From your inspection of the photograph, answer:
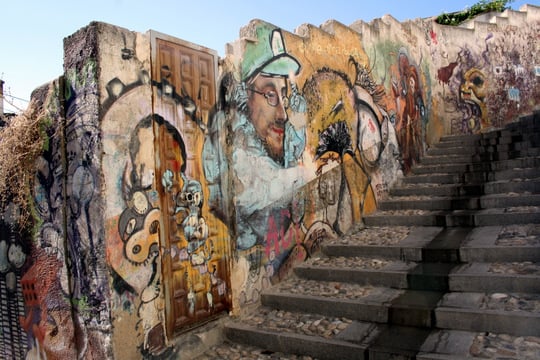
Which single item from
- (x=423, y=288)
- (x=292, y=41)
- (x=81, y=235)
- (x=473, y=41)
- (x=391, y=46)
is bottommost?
(x=423, y=288)

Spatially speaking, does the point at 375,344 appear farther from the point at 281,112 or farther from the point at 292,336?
the point at 281,112

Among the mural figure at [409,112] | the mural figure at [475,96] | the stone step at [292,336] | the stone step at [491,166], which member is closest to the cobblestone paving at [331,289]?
the stone step at [292,336]

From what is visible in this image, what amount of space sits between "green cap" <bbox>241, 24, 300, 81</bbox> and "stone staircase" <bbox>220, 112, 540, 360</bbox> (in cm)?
235

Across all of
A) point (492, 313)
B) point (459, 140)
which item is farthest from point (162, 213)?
point (459, 140)

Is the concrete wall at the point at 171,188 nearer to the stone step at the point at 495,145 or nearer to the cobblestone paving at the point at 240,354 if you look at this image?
the cobblestone paving at the point at 240,354

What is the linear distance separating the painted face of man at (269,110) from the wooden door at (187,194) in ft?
1.96

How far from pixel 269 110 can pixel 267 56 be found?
0.63 meters

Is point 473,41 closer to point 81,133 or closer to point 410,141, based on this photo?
point 410,141

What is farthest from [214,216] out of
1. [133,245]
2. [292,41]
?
[292,41]

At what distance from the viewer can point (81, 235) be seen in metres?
3.43

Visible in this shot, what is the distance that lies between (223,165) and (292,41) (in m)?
2.03

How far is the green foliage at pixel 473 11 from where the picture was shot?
43.9 feet

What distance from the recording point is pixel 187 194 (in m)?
3.96

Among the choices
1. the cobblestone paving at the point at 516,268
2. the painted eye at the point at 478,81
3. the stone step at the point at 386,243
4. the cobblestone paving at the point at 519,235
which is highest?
the painted eye at the point at 478,81
